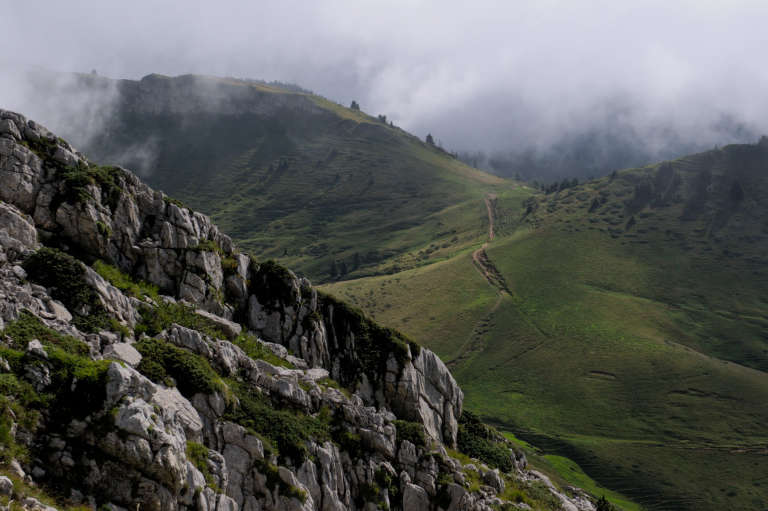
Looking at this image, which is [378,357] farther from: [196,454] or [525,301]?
[525,301]

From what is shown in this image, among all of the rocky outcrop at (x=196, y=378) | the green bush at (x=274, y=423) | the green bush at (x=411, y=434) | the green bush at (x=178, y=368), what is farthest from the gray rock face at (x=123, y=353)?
the green bush at (x=411, y=434)

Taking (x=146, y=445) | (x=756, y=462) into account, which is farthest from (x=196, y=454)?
(x=756, y=462)

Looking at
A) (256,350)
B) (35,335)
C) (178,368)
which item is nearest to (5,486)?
(35,335)

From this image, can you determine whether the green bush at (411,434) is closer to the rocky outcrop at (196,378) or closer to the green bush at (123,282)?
the rocky outcrop at (196,378)

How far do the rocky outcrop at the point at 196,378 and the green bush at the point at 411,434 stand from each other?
147mm

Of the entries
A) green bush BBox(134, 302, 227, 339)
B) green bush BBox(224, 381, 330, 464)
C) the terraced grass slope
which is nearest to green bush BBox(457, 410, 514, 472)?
green bush BBox(224, 381, 330, 464)

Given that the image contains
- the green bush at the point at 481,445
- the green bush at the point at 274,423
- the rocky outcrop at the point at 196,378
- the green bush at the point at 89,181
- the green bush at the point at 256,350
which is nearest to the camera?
the rocky outcrop at the point at 196,378

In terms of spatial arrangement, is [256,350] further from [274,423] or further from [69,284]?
[69,284]

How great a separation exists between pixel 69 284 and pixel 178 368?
819cm

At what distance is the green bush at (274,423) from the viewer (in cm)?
3137

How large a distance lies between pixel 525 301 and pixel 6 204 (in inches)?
7147

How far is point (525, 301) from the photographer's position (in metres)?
198

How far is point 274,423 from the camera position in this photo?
3253 centimetres

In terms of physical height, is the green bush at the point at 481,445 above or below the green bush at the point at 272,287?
below
